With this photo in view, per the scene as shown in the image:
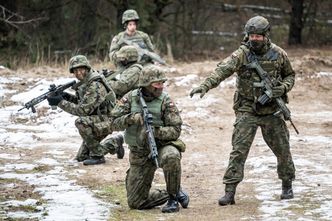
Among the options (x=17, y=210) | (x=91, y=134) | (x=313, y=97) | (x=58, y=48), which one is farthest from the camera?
(x=58, y=48)

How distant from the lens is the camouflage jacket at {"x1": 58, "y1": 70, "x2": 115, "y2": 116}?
37.1ft

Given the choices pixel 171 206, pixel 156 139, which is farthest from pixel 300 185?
pixel 156 139

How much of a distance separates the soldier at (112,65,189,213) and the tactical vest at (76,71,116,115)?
2481 millimetres

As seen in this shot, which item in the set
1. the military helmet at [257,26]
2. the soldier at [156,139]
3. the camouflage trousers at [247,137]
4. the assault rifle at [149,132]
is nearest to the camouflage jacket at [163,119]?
the soldier at [156,139]

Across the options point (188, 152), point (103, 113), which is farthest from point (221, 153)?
point (103, 113)

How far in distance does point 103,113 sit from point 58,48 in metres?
17.4

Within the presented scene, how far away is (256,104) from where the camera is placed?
29.9ft

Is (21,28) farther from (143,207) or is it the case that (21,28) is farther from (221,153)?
(143,207)

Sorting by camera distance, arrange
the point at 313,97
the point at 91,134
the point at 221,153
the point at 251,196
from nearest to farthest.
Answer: the point at 251,196 → the point at 91,134 → the point at 221,153 → the point at 313,97

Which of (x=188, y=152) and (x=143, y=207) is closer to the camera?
(x=143, y=207)

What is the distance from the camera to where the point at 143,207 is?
9.05 m

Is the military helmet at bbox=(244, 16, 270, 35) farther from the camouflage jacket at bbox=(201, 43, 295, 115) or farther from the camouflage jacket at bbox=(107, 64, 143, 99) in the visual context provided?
the camouflage jacket at bbox=(107, 64, 143, 99)

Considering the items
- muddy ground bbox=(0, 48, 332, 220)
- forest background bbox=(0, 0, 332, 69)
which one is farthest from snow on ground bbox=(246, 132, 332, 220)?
forest background bbox=(0, 0, 332, 69)

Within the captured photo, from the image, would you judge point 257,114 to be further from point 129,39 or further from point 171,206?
point 129,39
